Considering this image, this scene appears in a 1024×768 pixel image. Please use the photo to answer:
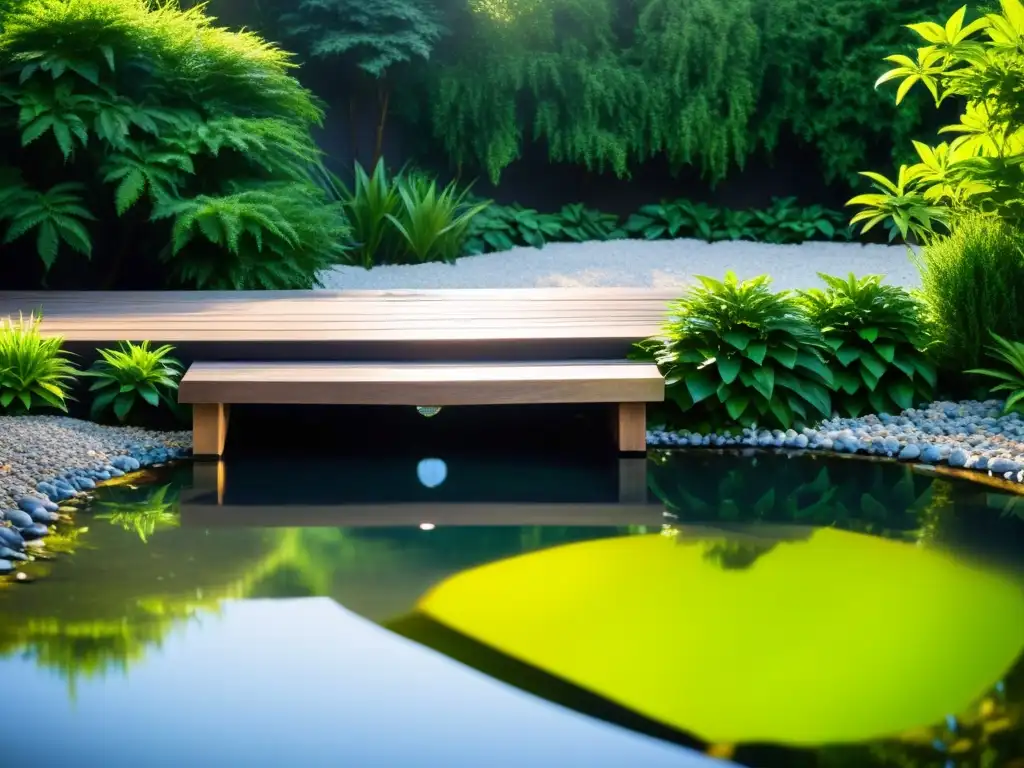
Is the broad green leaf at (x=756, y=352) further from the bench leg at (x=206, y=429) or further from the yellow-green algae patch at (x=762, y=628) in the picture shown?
the bench leg at (x=206, y=429)

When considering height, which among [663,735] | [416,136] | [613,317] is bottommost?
[663,735]

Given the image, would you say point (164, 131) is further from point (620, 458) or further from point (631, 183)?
point (631, 183)

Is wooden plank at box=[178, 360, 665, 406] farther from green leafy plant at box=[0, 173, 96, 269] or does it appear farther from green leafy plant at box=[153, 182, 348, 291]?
green leafy plant at box=[0, 173, 96, 269]

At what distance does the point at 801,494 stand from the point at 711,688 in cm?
144

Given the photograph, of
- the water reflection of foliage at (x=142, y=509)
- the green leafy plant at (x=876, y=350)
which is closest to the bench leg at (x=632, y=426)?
the green leafy plant at (x=876, y=350)

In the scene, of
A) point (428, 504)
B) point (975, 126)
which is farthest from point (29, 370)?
point (975, 126)

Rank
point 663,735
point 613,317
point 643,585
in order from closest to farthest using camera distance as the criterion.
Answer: point 663,735 < point 643,585 < point 613,317

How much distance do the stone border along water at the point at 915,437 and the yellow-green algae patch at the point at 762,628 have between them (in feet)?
3.14

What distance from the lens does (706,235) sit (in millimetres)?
8922

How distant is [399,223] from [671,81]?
2.58m

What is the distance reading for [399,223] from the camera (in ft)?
24.6

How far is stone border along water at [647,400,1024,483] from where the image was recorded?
11.9ft

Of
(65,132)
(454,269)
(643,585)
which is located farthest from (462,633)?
(454,269)

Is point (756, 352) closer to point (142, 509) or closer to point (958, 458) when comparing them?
point (958, 458)
